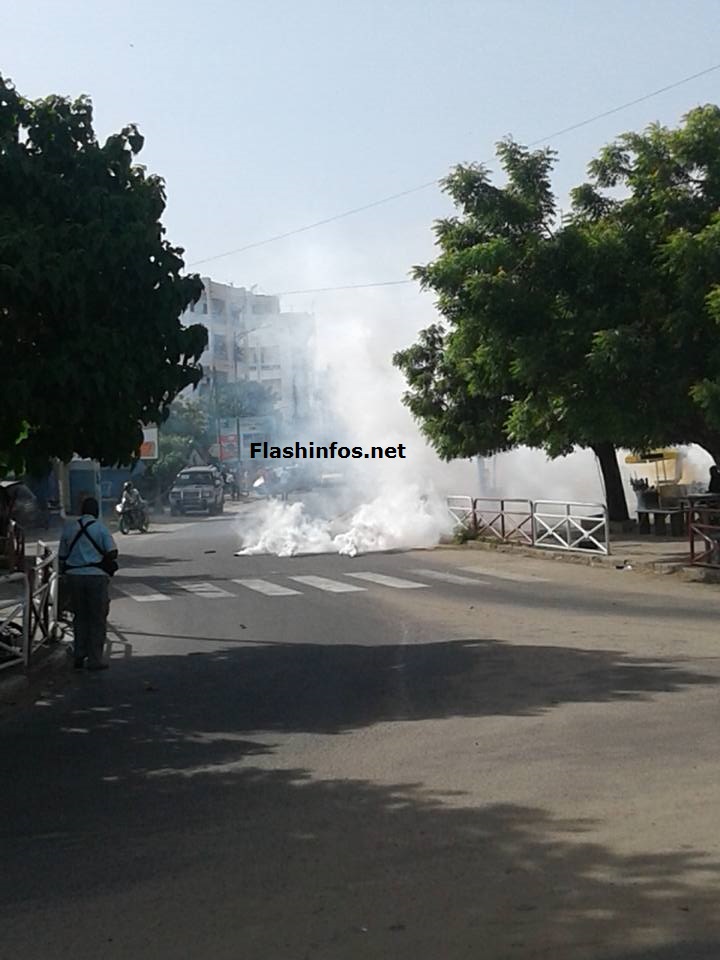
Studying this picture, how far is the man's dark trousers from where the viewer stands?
13.9m

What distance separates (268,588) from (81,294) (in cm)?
1125

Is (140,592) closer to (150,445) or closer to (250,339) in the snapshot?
(150,445)

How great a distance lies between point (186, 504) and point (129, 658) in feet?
143

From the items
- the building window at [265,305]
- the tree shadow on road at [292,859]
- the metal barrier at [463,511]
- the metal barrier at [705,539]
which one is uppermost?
the building window at [265,305]

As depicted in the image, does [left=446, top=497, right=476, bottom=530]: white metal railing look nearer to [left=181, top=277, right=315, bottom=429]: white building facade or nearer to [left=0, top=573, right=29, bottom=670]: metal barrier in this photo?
[left=0, top=573, right=29, bottom=670]: metal barrier

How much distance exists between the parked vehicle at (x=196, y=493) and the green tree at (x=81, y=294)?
43405 mm

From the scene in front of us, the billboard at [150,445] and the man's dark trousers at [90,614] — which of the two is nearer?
the man's dark trousers at [90,614]

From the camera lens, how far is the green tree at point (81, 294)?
503 inches

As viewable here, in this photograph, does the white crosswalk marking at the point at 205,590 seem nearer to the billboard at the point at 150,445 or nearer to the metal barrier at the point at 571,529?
the metal barrier at the point at 571,529

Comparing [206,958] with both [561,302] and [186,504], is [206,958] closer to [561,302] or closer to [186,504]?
[561,302]

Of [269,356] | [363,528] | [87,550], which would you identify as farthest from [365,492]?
[269,356]

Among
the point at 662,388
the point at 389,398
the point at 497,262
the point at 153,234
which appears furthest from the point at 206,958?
the point at 389,398

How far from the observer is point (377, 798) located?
309 inches

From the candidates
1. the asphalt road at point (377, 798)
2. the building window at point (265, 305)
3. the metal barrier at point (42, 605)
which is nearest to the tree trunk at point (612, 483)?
the asphalt road at point (377, 798)
